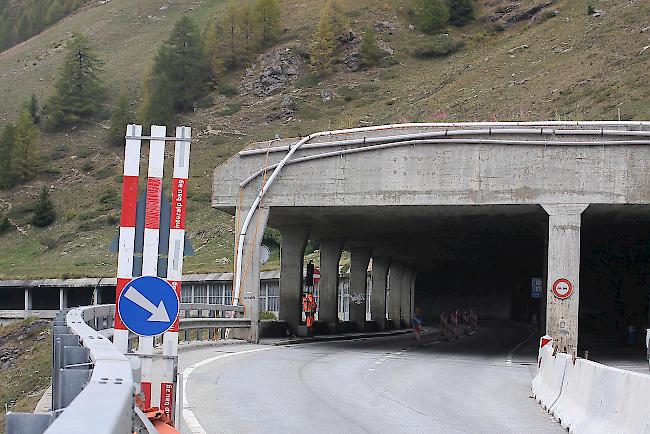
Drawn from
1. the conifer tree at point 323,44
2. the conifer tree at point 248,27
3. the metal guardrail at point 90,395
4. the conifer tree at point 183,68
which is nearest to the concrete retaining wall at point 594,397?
the metal guardrail at point 90,395

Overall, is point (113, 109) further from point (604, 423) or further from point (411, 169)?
point (604, 423)

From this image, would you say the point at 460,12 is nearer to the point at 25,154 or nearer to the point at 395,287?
the point at 25,154

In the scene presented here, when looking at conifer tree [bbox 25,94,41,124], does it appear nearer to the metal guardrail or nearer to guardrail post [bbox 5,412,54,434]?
the metal guardrail

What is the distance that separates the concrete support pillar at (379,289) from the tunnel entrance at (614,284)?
32.0 ft

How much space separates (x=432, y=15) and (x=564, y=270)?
128 metres

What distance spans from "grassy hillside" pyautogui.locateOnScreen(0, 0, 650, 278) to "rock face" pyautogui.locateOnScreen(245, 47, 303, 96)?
1452 millimetres

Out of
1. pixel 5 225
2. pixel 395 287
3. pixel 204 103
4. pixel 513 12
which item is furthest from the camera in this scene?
pixel 513 12

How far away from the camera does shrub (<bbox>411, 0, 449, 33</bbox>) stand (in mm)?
156500

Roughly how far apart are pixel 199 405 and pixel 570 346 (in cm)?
1790

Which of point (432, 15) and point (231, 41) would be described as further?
point (432, 15)

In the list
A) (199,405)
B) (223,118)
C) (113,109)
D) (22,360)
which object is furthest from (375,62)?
(199,405)

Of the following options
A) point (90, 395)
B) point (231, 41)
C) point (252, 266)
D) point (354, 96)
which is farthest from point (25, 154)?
point (90, 395)

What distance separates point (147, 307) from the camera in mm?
10953

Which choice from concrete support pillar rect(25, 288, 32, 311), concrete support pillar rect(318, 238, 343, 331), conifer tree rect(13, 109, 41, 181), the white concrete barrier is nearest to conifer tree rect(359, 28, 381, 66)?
conifer tree rect(13, 109, 41, 181)
